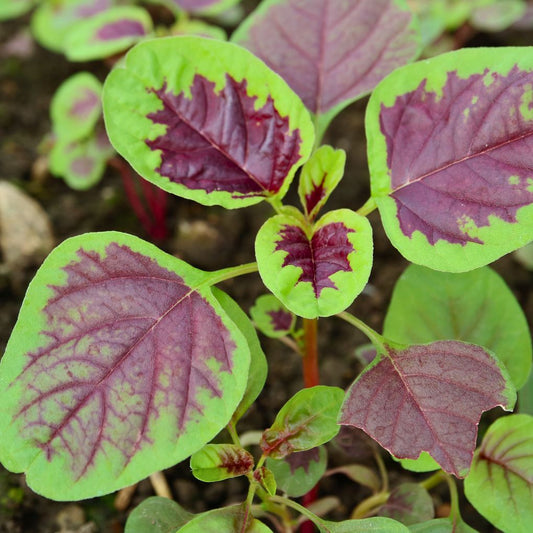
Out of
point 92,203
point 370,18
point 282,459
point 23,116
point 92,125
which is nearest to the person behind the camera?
point 282,459

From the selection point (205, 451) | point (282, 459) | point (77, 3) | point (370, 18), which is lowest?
point (282, 459)

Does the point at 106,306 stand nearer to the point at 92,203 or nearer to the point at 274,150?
the point at 274,150

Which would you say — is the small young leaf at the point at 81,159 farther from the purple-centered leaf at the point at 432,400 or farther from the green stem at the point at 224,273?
the purple-centered leaf at the point at 432,400

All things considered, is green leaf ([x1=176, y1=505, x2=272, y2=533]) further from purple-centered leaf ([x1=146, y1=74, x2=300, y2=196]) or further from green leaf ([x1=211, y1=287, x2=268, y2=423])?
purple-centered leaf ([x1=146, y1=74, x2=300, y2=196])

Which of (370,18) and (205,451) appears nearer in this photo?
(205,451)

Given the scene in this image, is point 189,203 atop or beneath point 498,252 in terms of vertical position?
beneath

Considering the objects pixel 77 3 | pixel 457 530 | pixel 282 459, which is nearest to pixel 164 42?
pixel 282 459

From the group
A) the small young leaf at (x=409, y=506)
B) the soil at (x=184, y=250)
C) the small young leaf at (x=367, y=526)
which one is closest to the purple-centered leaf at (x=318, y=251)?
the small young leaf at (x=367, y=526)
